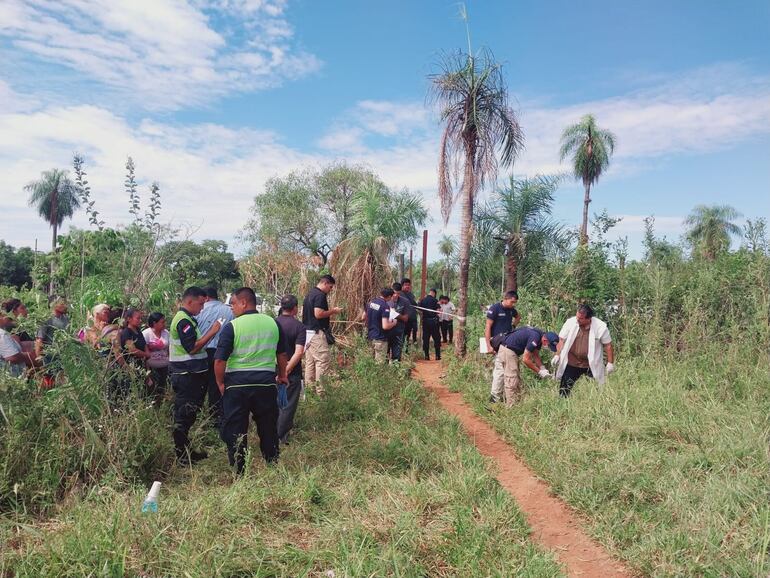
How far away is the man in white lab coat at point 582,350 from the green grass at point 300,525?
2.48 meters

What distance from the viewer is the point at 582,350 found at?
258 inches

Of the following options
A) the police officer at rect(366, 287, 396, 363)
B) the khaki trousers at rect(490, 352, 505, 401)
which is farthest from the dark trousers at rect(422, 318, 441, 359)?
the khaki trousers at rect(490, 352, 505, 401)

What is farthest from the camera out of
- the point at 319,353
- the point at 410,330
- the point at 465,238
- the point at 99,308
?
the point at 410,330

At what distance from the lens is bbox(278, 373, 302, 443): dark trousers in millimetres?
5578

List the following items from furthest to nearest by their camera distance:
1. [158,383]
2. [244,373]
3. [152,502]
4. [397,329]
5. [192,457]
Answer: [397,329]
[158,383]
[192,457]
[244,373]
[152,502]

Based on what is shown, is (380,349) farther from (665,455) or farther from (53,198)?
(53,198)

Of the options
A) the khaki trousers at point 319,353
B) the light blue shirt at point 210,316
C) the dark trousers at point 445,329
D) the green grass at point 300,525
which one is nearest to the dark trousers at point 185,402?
the green grass at point 300,525

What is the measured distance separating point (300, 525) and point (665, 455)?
3.28 m

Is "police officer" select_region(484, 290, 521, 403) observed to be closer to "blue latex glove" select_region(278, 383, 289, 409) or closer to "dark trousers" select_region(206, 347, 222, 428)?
"blue latex glove" select_region(278, 383, 289, 409)

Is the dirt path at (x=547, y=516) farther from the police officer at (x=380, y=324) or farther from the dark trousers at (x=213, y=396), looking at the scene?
the dark trousers at (x=213, y=396)

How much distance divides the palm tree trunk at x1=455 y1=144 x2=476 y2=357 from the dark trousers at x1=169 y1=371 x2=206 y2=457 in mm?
6250

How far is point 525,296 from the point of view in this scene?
31.1ft

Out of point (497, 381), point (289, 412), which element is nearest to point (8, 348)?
point (289, 412)

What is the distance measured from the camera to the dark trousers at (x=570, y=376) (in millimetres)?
6656
